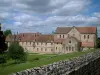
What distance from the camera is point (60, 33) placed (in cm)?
8644

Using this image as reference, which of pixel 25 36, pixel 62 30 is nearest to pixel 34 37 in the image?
pixel 25 36

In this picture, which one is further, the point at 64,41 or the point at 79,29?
the point at 79,29


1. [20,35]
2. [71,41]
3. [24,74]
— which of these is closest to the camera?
[24,74]

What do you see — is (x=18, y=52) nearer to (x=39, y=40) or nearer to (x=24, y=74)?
(x=24, y=74)

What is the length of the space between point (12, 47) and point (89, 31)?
4556cm

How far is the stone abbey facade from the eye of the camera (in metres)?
76.6

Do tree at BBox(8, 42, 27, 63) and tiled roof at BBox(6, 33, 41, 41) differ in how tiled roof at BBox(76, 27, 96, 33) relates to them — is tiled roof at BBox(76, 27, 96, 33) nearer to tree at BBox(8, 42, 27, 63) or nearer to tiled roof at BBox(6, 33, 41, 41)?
tiled roof at BBox(6, 33, 41, 41)

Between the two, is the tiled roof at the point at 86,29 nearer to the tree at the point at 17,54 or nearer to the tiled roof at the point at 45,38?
the tiled roof at the point at 45,38

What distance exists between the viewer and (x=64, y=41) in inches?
3081

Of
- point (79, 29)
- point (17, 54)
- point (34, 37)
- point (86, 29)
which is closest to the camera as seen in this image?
point (17, 54)

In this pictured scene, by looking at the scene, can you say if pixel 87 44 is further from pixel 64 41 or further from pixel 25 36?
pixel 25 36

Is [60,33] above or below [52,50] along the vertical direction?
above

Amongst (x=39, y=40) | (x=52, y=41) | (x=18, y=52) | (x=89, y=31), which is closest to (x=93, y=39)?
(x=89, y=31)

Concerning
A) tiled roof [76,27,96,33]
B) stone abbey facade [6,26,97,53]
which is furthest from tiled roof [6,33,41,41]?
tiled roof [76,27,96,33]
